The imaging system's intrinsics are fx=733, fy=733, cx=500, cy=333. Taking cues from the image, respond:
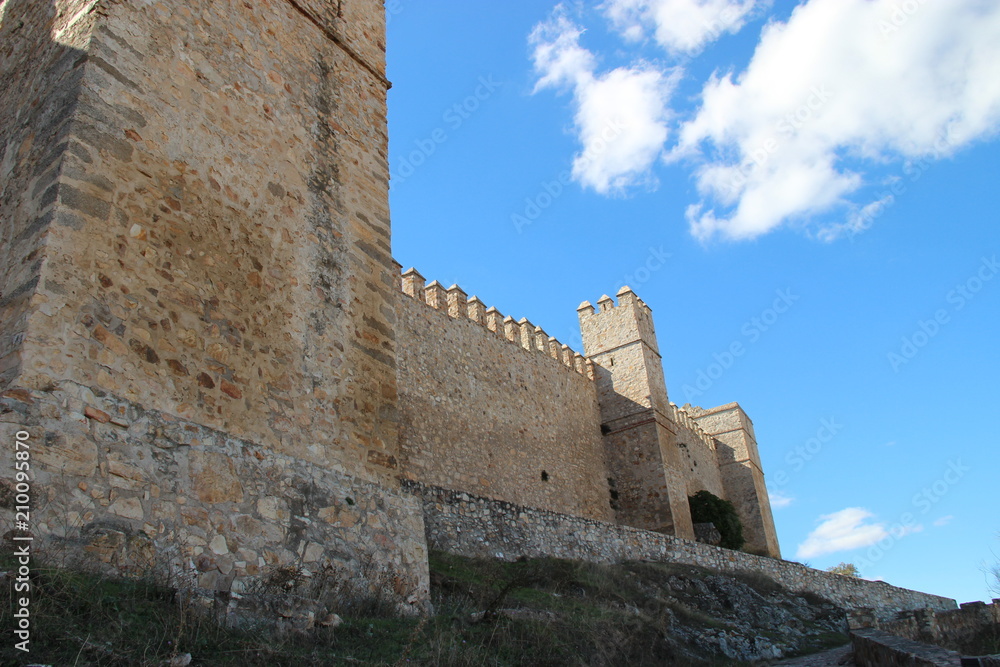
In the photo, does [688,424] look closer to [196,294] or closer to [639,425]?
[639,425]

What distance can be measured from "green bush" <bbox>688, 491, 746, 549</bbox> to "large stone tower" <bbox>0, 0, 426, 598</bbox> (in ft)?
59.5

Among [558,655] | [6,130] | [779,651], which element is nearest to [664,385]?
[779,651]

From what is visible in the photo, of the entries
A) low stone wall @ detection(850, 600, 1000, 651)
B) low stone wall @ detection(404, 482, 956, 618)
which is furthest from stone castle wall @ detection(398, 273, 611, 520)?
low stone wall @ detection(850, 600, 1000, 651)

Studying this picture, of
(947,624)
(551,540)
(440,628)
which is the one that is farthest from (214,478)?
(947,624)

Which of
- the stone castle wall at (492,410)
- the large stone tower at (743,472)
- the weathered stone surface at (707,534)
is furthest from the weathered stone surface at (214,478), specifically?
the large stone tower at (743,472)

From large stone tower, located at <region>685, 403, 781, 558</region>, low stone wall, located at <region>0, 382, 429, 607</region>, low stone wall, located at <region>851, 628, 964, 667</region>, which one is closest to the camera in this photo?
low stone wall, located at <region>0, 382, 429, 607</region>

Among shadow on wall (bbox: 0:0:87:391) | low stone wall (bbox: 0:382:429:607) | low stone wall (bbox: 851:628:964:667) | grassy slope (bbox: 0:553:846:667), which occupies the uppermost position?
shadow on wall (bbox: 0:0:87:391)

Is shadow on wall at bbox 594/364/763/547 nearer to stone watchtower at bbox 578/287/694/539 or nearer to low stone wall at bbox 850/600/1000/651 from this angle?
stone watchtower at bbox 578/287/694/539

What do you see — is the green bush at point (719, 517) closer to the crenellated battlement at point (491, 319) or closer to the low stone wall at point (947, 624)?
the crenellated battlement at point (491, 319)

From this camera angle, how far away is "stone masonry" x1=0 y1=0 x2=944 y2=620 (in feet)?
12.2

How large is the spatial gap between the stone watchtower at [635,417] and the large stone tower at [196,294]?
15497mm

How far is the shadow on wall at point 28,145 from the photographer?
374cm

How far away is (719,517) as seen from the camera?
2192cm

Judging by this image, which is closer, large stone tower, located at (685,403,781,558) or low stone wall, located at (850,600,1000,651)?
low stone wall, located at (850,600,1000,651)
